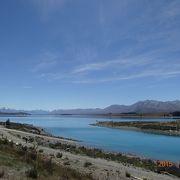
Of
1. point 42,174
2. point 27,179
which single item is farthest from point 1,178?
point 42,174

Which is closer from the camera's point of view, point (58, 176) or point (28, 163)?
point (58, 176)

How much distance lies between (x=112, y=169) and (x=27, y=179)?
39.0ft

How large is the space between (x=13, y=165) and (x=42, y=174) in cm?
173

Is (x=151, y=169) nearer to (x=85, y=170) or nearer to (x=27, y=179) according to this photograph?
(x=85, y=170)

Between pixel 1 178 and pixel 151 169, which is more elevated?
pixel 1 178

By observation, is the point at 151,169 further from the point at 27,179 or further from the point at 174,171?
the point at 27,179

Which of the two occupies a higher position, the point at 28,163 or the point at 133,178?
the point at 28,163

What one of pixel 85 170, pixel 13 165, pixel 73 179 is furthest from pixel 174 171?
pixel 13 165

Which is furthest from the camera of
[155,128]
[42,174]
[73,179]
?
[155,128]

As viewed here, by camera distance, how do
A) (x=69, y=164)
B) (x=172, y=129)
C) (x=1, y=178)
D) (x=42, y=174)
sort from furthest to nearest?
(x=172, y=129) < (x=69, y=164) < (x=42, y=174) < (x=1, y=178)

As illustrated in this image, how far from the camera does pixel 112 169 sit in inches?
908

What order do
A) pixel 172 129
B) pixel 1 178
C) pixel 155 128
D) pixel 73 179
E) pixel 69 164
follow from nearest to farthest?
pixel 1 178, pixel 73 179, pixel 69 164, pixel 172 129, pixel 155 128

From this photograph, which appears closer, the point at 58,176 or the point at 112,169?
the point at 58,176

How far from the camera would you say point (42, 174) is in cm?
1363
